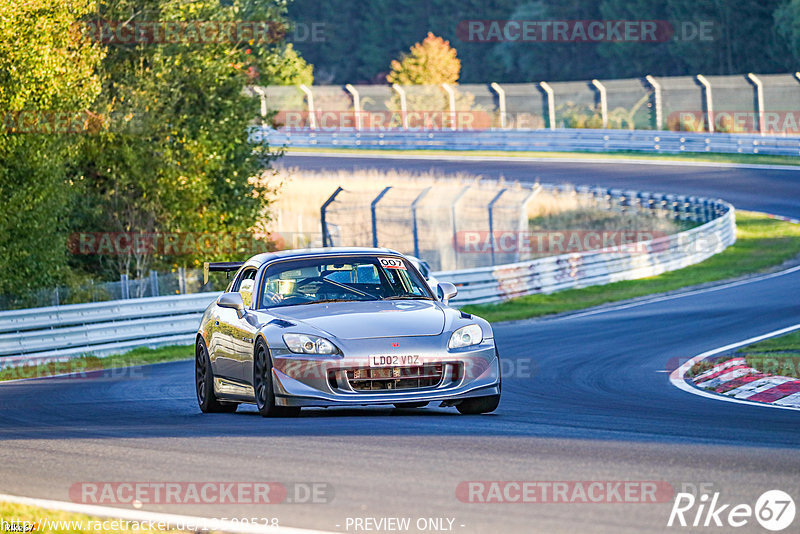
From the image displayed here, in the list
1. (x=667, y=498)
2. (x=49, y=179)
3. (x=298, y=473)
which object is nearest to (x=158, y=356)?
(x=49, y=179)

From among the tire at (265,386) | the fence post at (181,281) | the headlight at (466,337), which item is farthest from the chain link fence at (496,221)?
the headlight at (466,337)

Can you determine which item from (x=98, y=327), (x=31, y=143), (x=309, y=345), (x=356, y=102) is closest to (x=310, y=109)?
(x=356, y=102)

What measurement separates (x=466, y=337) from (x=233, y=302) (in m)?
2.18

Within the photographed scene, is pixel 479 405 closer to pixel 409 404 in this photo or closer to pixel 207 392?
pixel 409 404

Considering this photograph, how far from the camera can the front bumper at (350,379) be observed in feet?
31.7

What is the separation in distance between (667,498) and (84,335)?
1476 cm

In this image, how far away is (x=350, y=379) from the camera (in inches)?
381

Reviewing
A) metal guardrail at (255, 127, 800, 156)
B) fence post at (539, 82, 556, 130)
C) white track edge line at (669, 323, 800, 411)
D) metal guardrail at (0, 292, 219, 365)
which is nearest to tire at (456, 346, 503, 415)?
white track edge line at (669, 323, 800, 411)

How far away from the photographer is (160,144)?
87.2 feet

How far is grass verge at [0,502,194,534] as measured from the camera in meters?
6.07

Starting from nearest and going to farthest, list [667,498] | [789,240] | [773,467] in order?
[667,498], [773,467], [789,240]

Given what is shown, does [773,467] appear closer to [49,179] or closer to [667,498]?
[667,498]

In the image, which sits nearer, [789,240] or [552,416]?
[552,416]

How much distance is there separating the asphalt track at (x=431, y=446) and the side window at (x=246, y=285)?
3.41 feet
